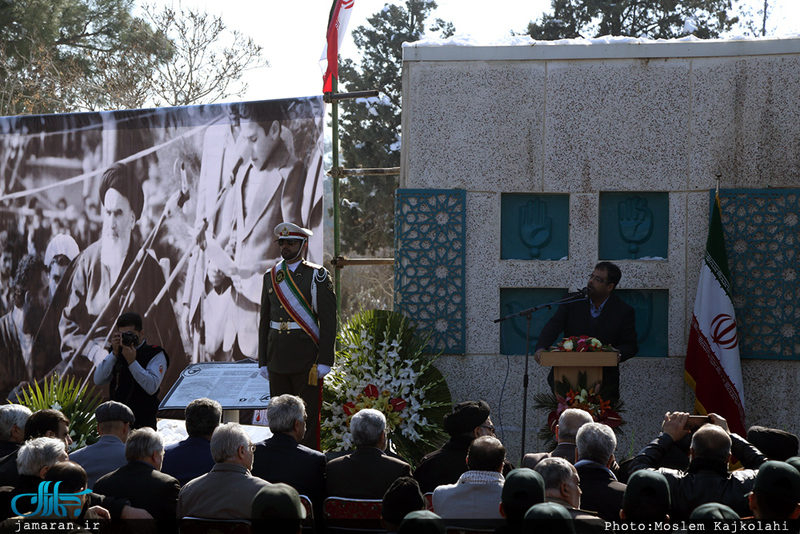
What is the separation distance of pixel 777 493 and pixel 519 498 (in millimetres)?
801

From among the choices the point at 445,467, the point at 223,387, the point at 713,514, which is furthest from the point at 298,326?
the point at 713,514

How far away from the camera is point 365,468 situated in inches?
141

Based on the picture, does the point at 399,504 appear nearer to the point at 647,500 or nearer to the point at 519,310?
the point at 647,500

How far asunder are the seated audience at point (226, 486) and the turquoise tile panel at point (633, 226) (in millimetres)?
4234

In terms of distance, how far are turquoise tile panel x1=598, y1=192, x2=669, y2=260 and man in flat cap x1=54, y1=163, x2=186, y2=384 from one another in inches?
147

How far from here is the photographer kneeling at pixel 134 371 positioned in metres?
5.54

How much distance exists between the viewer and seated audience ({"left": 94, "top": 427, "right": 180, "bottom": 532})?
3.36 m

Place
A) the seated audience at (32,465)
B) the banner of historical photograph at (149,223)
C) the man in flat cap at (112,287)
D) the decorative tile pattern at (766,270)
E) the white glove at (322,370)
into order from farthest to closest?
the man in flat cap at (112,287) → the banner of historical photograph at (149,223) → the decorative tile pattern at (766,270) → the white glove at (322,370) → the seated audience at (32,465)

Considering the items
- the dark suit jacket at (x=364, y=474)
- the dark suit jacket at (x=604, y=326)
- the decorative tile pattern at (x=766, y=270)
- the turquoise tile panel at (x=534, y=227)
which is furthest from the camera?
the turquoise tile panel at (x=534, y=227)

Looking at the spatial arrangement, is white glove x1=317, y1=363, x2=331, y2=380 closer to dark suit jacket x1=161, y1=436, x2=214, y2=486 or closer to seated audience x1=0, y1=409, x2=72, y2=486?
dark suit jacket x1=161, y1=436, x2=214, y2=486

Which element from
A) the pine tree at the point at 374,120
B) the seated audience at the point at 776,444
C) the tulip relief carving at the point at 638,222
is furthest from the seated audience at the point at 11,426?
the pine tree at the point at 374,120

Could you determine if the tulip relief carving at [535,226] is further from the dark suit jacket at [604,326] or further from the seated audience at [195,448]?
the seated audience at [195,448]

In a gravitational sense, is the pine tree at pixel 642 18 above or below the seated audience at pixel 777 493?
above

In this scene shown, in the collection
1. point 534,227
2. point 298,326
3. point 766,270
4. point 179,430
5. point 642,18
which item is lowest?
point 179,430
